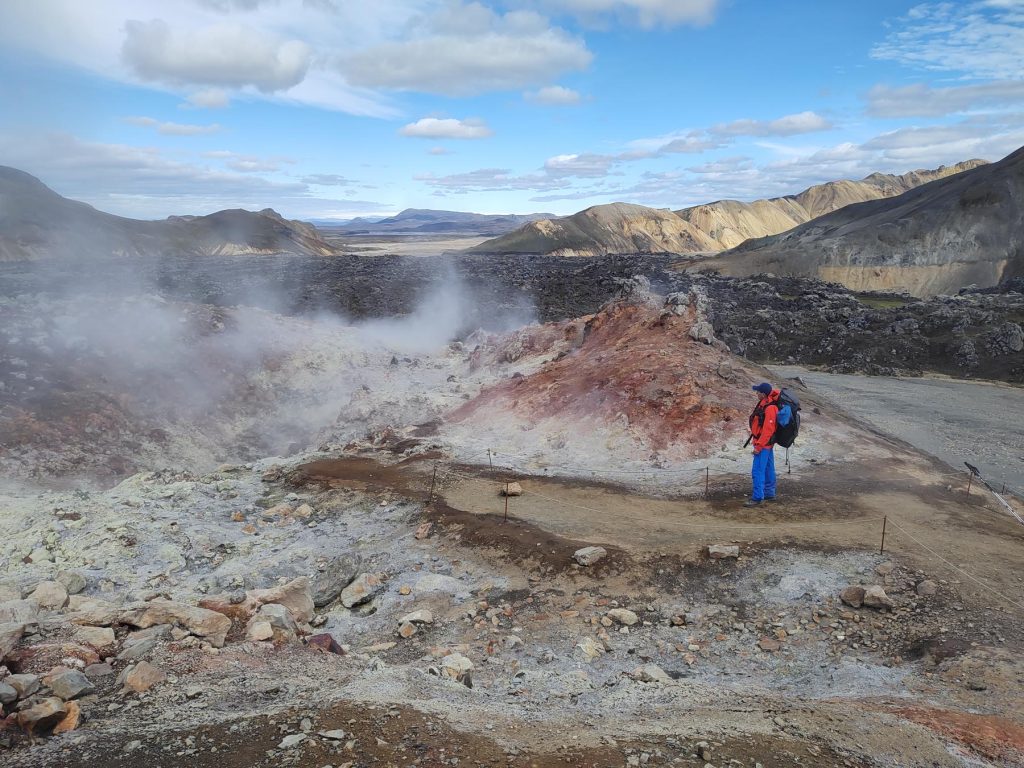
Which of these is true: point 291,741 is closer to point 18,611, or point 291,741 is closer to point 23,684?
point 23,684

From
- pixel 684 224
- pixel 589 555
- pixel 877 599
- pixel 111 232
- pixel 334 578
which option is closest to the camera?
pixel 877 599

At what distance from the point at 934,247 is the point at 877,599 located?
63.2m

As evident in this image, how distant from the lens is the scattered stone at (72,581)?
24.1 feet

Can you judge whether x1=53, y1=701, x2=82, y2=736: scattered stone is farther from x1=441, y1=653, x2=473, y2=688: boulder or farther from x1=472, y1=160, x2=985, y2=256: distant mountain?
x1=472, y1=160, x2=985, y2=256: distant mountain

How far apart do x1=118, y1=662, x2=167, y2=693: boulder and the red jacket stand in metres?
7.70

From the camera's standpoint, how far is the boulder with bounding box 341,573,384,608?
739cm

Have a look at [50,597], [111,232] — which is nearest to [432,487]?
[50,597]

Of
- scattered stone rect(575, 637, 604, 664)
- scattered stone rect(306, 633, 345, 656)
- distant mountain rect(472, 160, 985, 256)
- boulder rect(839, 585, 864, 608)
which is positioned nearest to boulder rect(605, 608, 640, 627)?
scattered stone rect(575, 637, 604, 664)

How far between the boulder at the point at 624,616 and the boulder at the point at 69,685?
15.1 feet

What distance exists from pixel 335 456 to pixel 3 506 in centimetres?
524

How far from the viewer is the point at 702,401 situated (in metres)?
12.9

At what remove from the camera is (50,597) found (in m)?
6.25

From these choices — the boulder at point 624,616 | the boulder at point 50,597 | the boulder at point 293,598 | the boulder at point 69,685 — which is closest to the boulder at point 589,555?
the boulder at point 624,616

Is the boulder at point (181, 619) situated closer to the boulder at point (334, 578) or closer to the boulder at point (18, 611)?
the boulder at point (18, 611)
